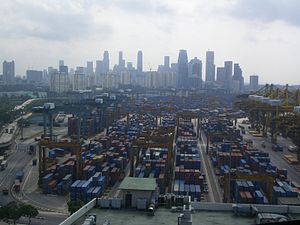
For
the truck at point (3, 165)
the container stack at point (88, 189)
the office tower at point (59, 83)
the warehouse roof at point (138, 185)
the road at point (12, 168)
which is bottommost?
the road at point (12, 168)

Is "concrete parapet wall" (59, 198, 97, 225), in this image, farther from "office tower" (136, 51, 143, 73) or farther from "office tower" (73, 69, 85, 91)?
"office tower" (136, 51, 143, 73)

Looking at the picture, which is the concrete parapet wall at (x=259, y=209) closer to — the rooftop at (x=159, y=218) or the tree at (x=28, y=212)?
the rooftop at (x=159, y=218)

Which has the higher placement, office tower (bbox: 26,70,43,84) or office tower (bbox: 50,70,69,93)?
office tower (bbox: 26,70,43,84)

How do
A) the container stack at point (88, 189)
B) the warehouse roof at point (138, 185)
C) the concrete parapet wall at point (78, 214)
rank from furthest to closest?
1. the container stack at point (88, 189)
2. the warehouse roof at point (138, 185)
3. the concrete parapet wall at point (78, 214)

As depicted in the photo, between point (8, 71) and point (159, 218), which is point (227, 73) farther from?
point (159, 218)

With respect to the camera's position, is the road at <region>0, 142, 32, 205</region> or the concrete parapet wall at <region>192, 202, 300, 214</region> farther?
the road at <region>0, 142, 32, 205</region>

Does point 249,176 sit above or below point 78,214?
below

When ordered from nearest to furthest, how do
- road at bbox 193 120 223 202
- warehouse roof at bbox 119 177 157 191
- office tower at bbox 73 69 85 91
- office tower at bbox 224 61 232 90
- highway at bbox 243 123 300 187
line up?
warehouse roof at bbox 119 177 157 191 < road at bbox 193 120 223 202 < highway at bbox 243 123 300 187 < office tower at bbox 73 69 85 91 < office tower at bbox 224 61 232 90

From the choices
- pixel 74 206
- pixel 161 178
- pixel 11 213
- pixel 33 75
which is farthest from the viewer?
pixel 33 75

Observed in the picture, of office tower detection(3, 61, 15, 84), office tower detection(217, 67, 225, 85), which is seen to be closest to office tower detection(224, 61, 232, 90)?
office tower detection(217, 67, 225, 85)

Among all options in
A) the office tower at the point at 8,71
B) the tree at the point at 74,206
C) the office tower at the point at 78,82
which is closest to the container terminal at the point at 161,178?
the tree at the point at 74,206

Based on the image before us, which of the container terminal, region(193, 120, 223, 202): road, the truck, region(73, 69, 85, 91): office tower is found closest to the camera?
the container terminal

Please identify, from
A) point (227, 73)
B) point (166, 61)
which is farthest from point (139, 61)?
point (227, 73)

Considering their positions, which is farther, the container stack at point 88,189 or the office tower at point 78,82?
the office tower at point 78,82
